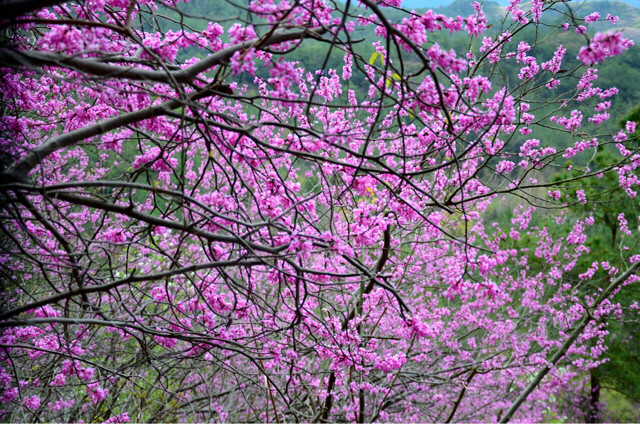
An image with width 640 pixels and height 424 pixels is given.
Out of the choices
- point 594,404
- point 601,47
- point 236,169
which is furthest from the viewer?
point 594,404

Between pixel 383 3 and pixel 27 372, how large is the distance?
4206mm

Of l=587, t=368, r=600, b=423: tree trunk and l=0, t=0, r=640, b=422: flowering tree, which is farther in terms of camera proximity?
l=587, t=368, r=600, b=423: tree trunk

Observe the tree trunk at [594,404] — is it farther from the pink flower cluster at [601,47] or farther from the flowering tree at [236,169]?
the pink flower cluster at [601,47]

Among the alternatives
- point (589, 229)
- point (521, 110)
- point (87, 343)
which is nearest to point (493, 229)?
point (589, 229)

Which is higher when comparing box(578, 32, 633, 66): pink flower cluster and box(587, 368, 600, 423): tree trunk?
box(587, 368, 600, 423): tree trunk

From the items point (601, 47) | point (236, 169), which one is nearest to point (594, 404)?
point (601, 47)

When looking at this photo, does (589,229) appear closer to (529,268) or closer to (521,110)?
(529,268)

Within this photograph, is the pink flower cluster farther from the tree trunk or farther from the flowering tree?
the tree trunk

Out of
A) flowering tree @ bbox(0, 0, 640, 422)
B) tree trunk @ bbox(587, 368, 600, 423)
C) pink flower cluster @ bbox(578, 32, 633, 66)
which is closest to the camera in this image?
pink flower cluster @ bbox(578, 32, 633, 66)

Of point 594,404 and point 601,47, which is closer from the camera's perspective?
point 601,47

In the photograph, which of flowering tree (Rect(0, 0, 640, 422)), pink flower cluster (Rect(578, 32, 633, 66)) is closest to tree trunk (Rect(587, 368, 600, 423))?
flowering tree (Rect(0, 0, 640, 422))

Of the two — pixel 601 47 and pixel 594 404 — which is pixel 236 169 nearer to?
pixel 601 47

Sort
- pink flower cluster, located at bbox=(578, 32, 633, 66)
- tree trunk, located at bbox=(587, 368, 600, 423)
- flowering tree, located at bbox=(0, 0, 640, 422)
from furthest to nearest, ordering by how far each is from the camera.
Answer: tree trunk, located at bbox=(587, 368, 600, 423), flowering tree, located at bbox=(0, 0, 640, 422), pink flower cluster, located at bbox=(578, 32, 633, 66)

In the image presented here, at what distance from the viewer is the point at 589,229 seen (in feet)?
35.4
